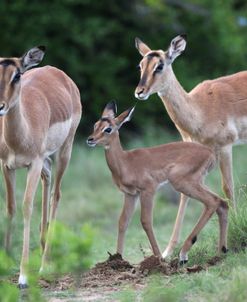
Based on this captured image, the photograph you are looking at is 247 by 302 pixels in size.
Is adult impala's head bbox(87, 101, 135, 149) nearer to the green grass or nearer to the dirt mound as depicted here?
the green grass

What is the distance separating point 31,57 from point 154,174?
4.72 ft

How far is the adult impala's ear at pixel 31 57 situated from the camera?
300 inches

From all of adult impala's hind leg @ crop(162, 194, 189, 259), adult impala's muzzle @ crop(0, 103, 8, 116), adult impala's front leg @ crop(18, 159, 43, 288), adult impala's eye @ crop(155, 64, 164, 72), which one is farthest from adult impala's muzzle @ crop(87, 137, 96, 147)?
Answer: adult impala's hind leg @ crop(162, 194, 189, 259)

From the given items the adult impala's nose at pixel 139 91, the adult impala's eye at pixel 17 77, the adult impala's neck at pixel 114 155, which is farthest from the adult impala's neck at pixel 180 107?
the adult impala's eye at pixel 17 77

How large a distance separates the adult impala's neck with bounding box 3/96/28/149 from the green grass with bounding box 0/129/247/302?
0.95 metres

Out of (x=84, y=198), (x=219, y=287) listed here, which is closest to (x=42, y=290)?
(x=219, y=287)

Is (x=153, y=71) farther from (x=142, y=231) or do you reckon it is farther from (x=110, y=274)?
(x=142, y=231)

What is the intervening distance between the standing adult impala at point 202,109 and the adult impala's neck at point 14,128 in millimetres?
1641

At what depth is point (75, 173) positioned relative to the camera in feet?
52.5

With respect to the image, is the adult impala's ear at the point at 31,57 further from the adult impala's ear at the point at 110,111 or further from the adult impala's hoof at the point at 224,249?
the adult impala's hoof at the point at 224,249

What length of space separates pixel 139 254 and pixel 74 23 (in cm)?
871

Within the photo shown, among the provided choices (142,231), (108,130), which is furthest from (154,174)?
(142,231)

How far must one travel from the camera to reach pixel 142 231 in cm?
1250

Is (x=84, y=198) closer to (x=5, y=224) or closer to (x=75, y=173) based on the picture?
(x=75, y=173)
